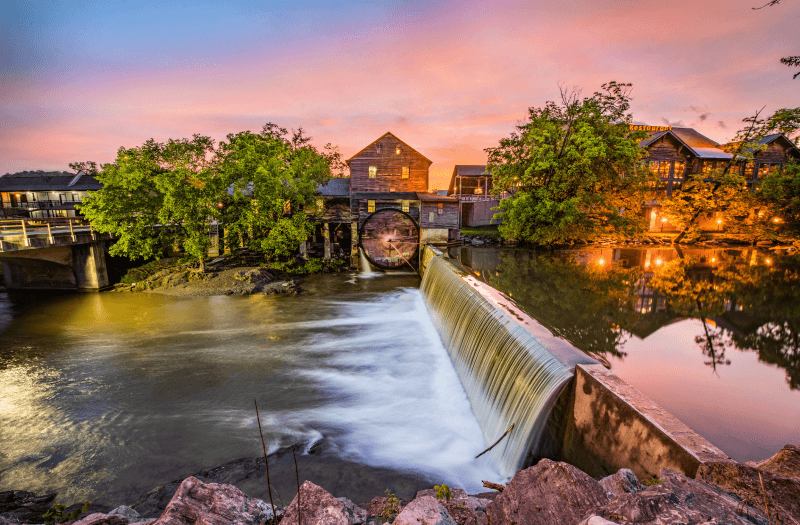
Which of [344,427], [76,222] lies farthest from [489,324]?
[76,222]

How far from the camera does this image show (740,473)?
2.78 m

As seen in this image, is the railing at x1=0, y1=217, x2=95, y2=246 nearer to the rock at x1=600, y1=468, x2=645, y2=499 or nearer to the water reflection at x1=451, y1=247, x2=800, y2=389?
the water reflection at x1=451, y1=247, x2=800, y2=389

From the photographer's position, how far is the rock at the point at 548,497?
9.82 feet

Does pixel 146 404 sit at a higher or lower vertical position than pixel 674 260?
lower

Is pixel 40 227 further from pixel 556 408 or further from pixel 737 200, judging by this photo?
pixel 737 200

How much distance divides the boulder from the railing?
21525 millimetres

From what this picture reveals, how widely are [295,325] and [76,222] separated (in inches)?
646

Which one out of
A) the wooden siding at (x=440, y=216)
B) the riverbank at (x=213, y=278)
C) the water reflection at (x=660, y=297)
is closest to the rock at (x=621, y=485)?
the water reflection at (x=660, y=297)

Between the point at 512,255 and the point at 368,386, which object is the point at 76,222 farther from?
the point at 512,255

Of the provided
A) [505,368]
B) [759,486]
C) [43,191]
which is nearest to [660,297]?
[505,368]

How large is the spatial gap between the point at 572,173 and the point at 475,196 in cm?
1529

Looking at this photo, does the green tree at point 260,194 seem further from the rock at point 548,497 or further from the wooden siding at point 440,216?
the rock at point 548,497

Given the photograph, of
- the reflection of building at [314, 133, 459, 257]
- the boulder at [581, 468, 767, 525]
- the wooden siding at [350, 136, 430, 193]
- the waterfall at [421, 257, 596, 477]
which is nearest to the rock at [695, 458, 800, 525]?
the boulder at [581, 468, 767, 525]

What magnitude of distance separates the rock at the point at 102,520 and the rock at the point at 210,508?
97cm
